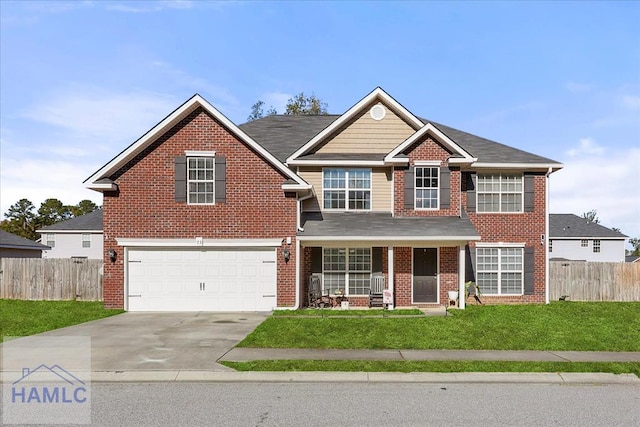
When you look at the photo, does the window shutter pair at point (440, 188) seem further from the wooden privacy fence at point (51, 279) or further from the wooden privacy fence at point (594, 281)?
the wooden privacy fence at point (51, 279)

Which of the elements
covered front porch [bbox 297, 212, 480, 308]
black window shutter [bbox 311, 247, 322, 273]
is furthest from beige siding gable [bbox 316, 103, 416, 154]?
black window shutter [bbox 311, 247, 322, 273]

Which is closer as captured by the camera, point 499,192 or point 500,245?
point 500,245

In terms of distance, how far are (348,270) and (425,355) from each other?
907 cm

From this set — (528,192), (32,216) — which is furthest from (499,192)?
(32,216)

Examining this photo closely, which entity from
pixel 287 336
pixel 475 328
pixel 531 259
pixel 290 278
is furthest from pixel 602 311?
pixel 287 336

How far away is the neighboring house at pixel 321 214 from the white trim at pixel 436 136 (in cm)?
7

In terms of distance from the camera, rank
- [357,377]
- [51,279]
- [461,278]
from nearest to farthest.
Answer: [357,377]
[461,278]
[51,279]

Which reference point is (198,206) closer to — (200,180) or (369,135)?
(200,180)

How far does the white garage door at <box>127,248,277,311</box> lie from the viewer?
682 inches

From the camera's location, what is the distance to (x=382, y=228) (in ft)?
59.4

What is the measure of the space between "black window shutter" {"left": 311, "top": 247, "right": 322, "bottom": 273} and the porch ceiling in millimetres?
1081

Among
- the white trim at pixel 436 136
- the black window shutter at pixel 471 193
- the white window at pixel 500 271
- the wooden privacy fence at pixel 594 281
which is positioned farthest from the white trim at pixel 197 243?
the wooden privacy fence at pixel 594 281

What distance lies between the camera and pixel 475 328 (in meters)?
13.6

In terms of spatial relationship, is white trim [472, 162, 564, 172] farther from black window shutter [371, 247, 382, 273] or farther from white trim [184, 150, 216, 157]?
white trim [184, 150, 216, 157]
